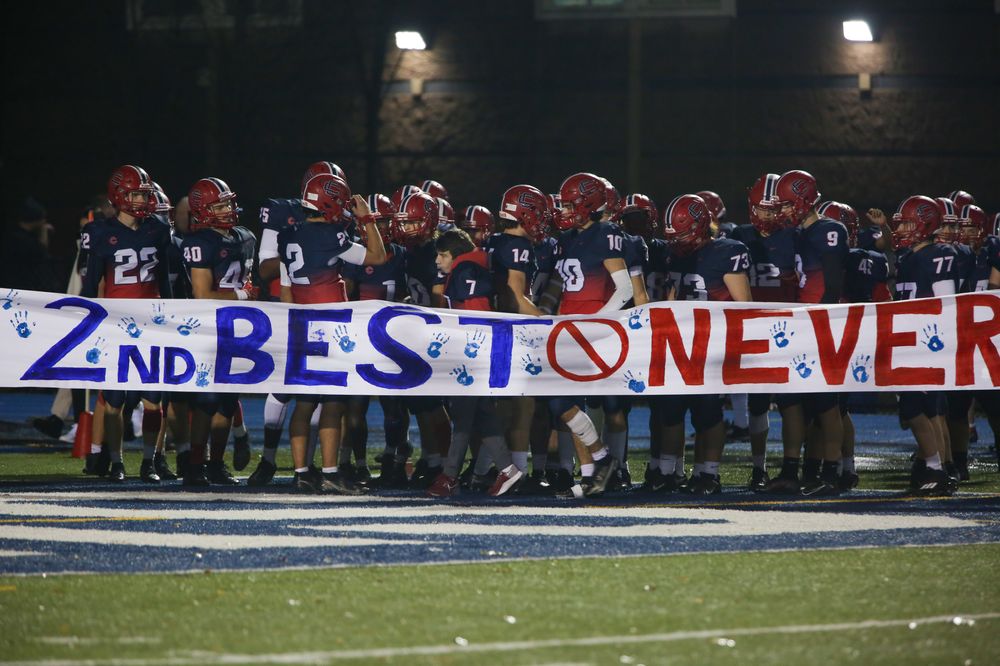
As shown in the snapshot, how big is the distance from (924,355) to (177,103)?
17422 millimetres

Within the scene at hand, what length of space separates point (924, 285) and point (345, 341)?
12.9 ft

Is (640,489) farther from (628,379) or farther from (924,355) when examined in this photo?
(924,355)

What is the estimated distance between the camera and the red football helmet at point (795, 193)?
12.1 meters

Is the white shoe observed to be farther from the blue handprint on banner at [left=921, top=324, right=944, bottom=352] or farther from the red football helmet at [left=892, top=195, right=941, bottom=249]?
the blue handprint on banner at [left=921, top=324, right=944, bottom=352]

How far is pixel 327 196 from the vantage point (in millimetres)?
11594

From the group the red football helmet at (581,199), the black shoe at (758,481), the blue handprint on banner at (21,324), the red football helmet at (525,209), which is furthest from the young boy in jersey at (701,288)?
the blue handprint on banner at (21,324)

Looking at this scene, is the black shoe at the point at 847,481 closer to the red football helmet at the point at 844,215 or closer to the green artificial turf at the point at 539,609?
the red football helmet at the point at 844,215

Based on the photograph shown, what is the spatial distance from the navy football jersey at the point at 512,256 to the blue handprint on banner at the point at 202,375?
1977 mm

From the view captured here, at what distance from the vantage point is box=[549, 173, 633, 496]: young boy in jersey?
37.3ft

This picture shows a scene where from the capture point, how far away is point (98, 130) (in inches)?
1084

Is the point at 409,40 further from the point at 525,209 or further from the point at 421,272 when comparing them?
the point at 525,209

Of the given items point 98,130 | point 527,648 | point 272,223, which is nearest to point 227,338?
point 272,223

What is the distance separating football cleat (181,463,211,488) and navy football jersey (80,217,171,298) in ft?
4.01

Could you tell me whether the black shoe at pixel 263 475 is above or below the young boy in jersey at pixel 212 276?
below
